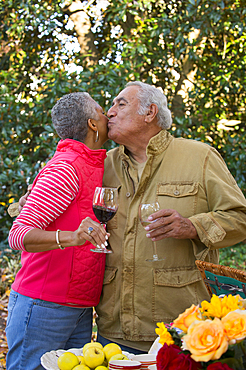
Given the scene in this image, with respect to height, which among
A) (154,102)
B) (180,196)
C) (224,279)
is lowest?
(224,279)

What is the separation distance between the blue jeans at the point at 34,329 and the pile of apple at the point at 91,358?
52 cm

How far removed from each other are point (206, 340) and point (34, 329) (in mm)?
1116

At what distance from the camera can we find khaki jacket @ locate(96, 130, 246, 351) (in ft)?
6.40

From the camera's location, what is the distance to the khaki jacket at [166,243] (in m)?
1.95

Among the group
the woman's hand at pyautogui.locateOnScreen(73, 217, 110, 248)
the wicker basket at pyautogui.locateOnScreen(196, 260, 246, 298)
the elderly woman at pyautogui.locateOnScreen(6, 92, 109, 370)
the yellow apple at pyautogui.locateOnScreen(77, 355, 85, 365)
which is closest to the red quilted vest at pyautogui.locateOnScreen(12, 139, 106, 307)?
the elderly woman at pyautogui.locateOnScreen(6, 92, 109, 370)

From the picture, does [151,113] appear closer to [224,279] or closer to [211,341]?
[224,279]

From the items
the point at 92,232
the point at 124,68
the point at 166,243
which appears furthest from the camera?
the point at 124,68

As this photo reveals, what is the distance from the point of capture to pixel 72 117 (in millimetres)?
2139

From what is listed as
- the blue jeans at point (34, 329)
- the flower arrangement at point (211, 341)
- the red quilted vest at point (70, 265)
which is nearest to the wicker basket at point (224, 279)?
the flower arrangement at point (211, 341)

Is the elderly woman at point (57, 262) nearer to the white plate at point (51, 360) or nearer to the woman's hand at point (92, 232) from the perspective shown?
the woman's hand at point (92, 232)

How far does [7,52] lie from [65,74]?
1633 millimetres

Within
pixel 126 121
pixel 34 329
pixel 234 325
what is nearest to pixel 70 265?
pixel 34 329

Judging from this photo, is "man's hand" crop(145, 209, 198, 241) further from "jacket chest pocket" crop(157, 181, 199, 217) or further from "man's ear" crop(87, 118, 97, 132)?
"man's ear" crop(87, 118, 97, 132)

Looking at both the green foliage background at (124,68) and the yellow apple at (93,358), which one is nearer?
the yellow apple at (93,358)
